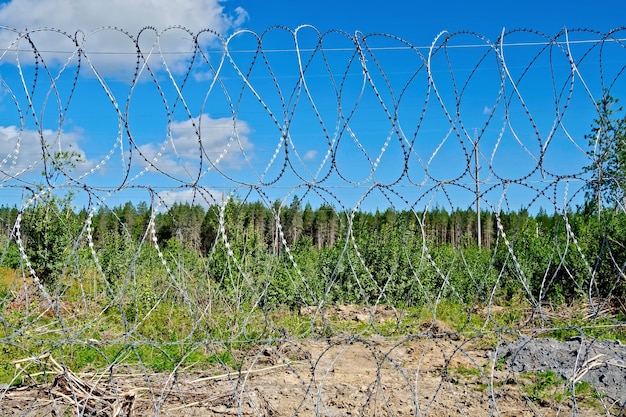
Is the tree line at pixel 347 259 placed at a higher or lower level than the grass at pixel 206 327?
higher

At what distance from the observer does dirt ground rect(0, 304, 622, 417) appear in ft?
16.5

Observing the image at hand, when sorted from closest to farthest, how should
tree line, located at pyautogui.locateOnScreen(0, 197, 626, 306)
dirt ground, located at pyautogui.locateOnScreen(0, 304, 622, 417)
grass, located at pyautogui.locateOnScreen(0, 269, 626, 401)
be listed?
dirt ground, located at pyautogui.locateOnScreen(0, 304, 622, 417) → grass, located at pyautogui.locateOnScreen(0, 269, 626, 401) → tree line, located at pyautogui.locateOnScreen(0, 197, 626, 306)

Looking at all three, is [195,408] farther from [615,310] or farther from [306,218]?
[306,218]

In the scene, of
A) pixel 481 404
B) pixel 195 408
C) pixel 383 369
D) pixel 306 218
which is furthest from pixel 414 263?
Answer: pixel 306 218

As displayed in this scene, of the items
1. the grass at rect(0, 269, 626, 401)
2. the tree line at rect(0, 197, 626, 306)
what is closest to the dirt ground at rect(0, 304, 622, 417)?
the grass at rect(0, 269, 626, 401)

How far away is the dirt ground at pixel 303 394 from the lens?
503 cm

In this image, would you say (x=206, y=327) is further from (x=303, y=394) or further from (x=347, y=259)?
(x=347, y=259)

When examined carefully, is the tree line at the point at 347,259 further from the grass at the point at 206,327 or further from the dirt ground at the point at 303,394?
the dirt ground at the point at 303,394

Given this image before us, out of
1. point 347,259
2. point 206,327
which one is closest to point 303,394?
point 206,327

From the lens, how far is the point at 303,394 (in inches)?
228

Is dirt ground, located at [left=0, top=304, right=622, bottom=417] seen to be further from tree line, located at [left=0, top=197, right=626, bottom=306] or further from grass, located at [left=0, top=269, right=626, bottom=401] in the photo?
tree line, located at [left=0, top=197, right=626, bottom=306]

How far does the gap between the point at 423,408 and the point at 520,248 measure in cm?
998

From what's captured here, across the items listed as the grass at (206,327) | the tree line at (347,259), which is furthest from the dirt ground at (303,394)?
the tree line at (347,259)

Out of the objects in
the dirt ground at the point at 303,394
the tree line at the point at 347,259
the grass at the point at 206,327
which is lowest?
the dirt ground at the point at 303,394
